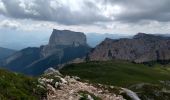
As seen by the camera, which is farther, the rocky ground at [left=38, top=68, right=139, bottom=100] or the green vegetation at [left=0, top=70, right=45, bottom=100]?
the rocky ground at [left=38, top=68, right=139, bottom=100]

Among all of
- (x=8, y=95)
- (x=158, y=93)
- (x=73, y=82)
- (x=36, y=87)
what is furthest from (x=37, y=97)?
(x=158, y=93)

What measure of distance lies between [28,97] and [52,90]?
521cm

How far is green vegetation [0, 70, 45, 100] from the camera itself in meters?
26.6

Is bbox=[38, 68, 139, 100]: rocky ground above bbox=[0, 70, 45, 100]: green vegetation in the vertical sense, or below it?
below

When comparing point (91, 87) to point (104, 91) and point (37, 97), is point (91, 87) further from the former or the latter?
point (37, 97)

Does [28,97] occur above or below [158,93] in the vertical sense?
above

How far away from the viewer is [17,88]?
1141 inches

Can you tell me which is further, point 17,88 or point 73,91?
point 73,91

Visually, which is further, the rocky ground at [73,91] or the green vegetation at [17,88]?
the rocky ground at [73,91]

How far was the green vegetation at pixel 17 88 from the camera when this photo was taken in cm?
2661

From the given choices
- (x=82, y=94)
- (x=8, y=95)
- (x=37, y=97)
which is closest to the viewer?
(x=8, y=95)

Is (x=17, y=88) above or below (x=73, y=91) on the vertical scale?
above

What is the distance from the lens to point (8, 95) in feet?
86.9

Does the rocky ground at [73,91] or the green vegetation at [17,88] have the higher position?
the green vegetation at [17,88]
